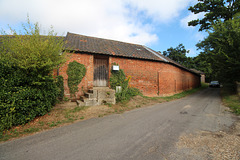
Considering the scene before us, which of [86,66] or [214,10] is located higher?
[214,10]

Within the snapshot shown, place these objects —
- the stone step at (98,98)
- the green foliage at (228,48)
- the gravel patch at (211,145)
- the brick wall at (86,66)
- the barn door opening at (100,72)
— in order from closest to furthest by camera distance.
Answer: the gravel patch at (211,145) → the stone step at (98,98) → the brick wall at (86,66) → the green foliage at (228,48) → the barn door opening at (100,72)

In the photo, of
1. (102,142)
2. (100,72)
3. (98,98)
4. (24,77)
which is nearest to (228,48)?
(100,72)

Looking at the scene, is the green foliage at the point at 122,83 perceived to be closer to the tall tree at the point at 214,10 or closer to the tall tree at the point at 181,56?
the tall tree at the point at 214,10

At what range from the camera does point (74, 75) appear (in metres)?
8.09

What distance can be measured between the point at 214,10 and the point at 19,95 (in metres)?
20.0

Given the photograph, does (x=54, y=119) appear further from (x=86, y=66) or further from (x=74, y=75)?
(x=86, y=66)

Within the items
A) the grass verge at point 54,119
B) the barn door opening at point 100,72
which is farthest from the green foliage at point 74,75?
the grass verge at point 54,119

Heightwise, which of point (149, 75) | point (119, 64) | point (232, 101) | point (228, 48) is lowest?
point (232, 101)

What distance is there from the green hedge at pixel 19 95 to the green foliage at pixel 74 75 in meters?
3.19

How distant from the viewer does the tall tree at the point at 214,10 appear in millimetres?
12742

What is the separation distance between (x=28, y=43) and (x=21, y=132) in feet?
10.4

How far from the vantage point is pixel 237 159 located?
229cm

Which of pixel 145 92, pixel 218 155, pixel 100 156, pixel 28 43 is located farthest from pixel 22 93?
pixel 145 92

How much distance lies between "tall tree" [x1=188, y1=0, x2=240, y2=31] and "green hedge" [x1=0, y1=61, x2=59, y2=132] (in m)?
18.1
